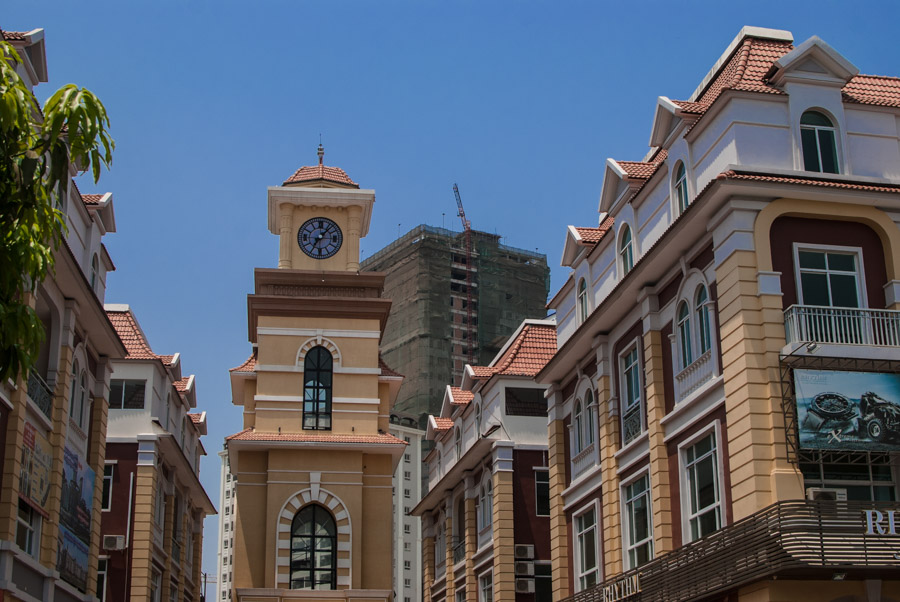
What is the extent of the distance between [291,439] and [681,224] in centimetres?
2093

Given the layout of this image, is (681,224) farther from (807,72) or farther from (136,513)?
(136,513)

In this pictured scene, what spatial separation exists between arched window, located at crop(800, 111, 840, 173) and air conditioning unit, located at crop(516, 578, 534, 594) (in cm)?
1846

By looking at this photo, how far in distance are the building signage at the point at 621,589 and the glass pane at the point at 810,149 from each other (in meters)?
9.02

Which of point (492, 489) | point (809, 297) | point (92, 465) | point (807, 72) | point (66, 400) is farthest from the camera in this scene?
point (492, 489)

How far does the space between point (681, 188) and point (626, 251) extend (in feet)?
11.5

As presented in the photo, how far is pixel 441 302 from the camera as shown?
362 ft

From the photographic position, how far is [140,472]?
3919 centimetres

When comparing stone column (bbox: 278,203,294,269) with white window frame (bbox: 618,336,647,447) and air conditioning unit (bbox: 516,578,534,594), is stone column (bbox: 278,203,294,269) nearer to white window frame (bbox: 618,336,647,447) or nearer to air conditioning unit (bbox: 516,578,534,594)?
air conditioning unit (bbox: 516,578,534,594)

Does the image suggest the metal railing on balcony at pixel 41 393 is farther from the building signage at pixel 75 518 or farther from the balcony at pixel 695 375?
the balcony at pixel 695 375

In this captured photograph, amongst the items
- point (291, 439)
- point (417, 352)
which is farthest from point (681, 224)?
point (417, 352)

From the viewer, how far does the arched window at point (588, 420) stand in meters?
29.9

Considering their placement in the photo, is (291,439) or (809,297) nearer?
(809,297)

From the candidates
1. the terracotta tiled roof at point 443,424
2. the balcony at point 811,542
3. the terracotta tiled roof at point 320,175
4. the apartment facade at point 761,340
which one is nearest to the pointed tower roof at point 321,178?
the terracotta tiled roof at point 320,175

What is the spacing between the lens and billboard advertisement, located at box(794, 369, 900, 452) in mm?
19781
